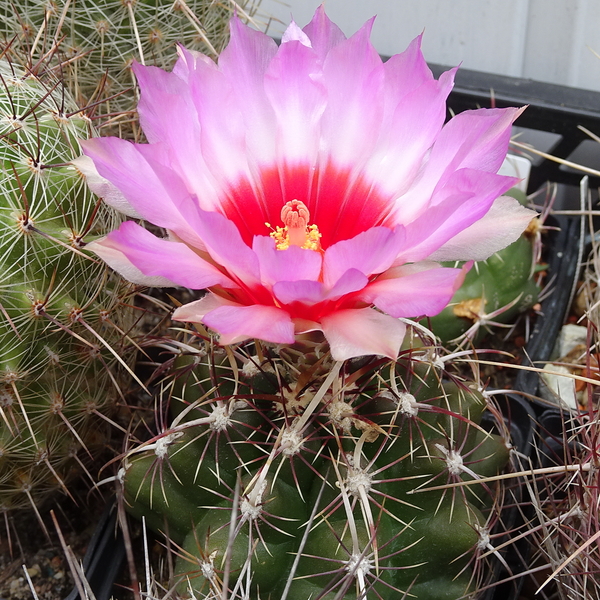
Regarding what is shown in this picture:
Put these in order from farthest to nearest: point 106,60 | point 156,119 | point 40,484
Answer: point 106,60 → point 40,484 → point 156,119

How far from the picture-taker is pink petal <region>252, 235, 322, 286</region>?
0.42 m

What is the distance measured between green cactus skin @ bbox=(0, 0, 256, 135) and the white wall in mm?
487

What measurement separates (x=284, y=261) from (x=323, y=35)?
23cm

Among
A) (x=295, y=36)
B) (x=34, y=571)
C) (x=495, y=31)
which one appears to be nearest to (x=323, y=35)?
(x=295, y=36)

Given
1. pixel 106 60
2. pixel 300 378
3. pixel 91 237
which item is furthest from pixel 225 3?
pixel 300 378

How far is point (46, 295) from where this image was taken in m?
0.64

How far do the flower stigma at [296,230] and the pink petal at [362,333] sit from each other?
0.08 metres

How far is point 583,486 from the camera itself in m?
0.62

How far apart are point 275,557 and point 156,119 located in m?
0.37

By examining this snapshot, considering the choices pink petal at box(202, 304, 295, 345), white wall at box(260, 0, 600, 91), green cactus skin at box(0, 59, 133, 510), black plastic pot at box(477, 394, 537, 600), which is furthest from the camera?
white wall at box(260, 0, 600, 91)

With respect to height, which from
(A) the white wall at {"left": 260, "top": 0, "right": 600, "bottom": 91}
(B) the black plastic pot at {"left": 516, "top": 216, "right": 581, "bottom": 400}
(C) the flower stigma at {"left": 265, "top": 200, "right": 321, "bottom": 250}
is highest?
(C) the flower stigma at {"left": 265, "top": 200, "right": 321, "bottom": 250}

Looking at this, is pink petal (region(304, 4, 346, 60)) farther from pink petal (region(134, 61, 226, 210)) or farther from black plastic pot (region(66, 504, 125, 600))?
black plastic pot (region(66, 504, 125, 600))

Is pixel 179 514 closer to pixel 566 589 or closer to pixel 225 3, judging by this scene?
pixel 566 589

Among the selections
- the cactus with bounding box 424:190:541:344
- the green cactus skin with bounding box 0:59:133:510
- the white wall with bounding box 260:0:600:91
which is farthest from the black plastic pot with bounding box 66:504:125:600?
the white wall with bounding box 260:0:600:91
